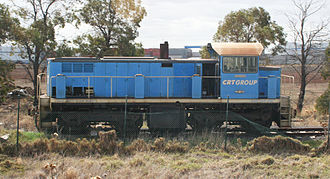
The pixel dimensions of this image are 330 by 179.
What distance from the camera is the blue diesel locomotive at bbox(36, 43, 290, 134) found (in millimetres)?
12219

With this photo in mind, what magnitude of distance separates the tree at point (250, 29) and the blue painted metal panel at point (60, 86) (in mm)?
13907

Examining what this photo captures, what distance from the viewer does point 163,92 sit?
13.0m

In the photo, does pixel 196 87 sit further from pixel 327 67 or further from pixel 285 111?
pixel 327 67

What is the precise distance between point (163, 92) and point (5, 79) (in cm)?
829

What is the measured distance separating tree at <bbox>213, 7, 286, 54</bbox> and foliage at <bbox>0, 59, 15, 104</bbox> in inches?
556

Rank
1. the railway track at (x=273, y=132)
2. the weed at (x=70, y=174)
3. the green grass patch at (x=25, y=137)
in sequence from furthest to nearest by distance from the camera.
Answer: the railway track at (x=273, y=132), the green grass patch at (x=25, y=137), the weed at (x=70, y=174)

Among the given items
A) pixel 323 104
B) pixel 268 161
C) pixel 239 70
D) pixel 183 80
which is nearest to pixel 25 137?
pixel 183 80

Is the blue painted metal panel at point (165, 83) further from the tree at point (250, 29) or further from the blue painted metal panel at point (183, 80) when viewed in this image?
the tree at point (250, 29)

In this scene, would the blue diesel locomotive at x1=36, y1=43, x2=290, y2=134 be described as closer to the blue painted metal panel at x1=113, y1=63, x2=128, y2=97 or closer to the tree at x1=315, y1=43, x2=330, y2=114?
the blue painted metal panel at x1=113, y1=63, x2=128, y2=97

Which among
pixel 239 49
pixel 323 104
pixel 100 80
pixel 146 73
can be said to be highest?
pixel 239 49

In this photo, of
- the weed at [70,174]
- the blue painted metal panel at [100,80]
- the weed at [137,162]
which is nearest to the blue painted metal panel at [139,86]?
the blue painted metal panel at [100,80]

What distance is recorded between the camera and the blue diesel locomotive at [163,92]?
12.2m

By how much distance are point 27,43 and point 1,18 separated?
2.27 m

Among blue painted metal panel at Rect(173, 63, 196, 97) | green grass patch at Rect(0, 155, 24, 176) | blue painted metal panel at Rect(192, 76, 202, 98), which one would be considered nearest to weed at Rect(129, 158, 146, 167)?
green grass patch at Rect(0, 155, 24, 176)
